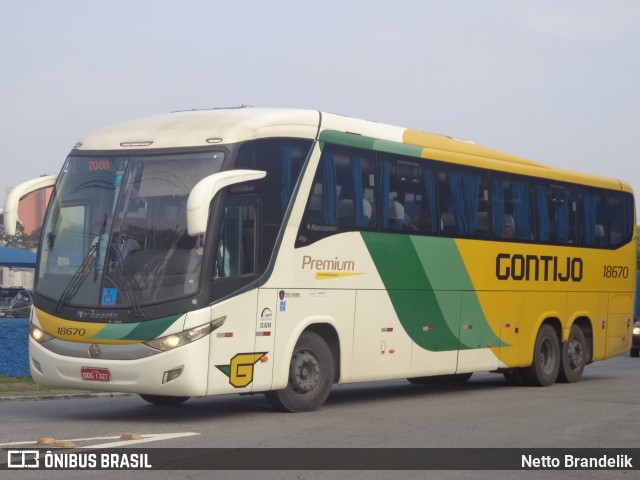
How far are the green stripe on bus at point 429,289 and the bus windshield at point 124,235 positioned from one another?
10.7 feet

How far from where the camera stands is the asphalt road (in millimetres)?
11055

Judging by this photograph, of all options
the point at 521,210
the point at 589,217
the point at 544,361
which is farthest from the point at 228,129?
the point at 589,217

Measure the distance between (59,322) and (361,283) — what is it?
425 cm

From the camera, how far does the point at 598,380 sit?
74.7ft

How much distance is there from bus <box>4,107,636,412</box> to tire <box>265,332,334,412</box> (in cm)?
2

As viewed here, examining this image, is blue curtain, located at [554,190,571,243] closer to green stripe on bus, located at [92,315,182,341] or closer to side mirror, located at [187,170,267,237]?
side mirror, located at [187,170,267,237]

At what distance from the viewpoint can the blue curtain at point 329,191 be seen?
1516 cm

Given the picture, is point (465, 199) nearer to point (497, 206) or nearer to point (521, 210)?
point (497, 206)

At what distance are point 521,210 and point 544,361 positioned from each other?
290 cm

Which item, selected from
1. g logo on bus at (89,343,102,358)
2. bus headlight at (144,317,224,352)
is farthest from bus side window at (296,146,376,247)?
g logo on bus at (89,343,102,358)

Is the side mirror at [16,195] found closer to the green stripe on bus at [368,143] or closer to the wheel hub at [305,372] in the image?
the green stripe on bus at [368,143]

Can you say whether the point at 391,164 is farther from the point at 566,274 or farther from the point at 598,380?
the point at 598,380

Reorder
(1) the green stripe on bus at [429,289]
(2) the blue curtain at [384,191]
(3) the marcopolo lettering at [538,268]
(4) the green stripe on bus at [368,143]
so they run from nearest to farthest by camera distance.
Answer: (4) the green stripe on bus at [368,143] < (2) the blue curtain at [384,191] < (1) the green stripe on bus at [429,289] < (3) the marcopolo lettering at [538,268]

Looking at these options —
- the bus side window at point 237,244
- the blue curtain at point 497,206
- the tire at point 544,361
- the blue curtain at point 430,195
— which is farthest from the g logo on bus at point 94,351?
the tire at point 544,361
